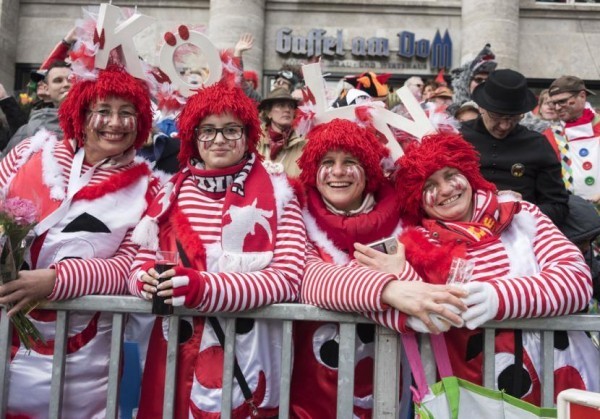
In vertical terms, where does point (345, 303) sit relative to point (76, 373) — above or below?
above

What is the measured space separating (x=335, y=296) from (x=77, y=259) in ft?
3.67

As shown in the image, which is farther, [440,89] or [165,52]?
[440,89]

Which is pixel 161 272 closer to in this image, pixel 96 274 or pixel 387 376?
pixel 96 274

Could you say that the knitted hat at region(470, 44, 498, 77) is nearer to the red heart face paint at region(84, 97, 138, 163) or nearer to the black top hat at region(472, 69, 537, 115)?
the black top hat at region(472, 69, 537, 115)

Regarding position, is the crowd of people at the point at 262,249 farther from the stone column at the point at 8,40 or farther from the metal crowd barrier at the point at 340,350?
the stone column at the point at 8,40

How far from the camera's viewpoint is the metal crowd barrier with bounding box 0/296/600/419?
7.04 ft

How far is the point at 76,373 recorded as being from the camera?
2.45 metres

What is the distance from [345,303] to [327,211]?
612mm

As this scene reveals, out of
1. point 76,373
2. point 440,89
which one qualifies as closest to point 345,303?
point 76,373

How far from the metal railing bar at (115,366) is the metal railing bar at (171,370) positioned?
0.60 ft

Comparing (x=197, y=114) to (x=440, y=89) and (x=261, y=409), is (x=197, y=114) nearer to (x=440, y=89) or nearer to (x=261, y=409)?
(x=261, y=409)

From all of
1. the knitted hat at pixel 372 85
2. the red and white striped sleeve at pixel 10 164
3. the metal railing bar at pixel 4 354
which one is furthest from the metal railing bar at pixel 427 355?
the knitted hat at pixel 372 85

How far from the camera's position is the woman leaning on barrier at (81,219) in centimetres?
241


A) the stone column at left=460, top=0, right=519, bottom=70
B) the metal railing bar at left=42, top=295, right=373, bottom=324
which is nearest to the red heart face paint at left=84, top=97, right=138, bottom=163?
the metal railing bar at left=42, top=295, right=373, bottom=324
